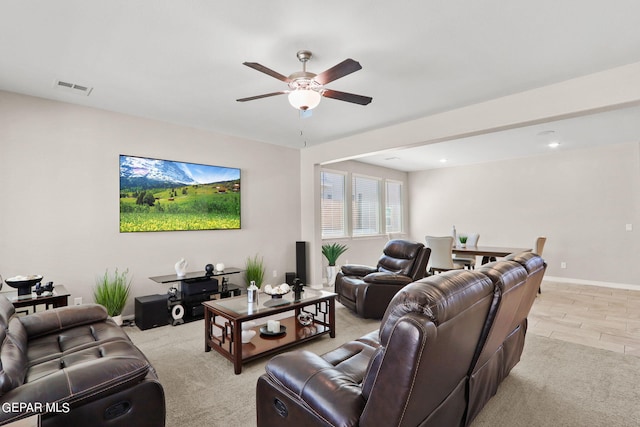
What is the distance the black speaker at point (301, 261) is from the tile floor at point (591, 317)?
11.5 feet

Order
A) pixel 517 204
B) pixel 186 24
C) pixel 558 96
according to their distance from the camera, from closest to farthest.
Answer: pixel 186 24 → pixel 558 96 → pixel 517 204

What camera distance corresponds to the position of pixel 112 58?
2.66 meters

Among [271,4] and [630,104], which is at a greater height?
[271,4]

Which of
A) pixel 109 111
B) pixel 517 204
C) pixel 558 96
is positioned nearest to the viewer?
pixel 558 96

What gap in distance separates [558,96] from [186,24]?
11.6 feet

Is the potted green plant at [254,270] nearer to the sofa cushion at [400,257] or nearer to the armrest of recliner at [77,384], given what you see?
the sofa cushion at [400,257]

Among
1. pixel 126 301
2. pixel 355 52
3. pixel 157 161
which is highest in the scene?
pixel 355 52

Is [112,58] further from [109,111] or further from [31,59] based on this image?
[109,111]

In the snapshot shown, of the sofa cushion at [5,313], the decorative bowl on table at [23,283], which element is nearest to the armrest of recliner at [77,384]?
the sofa cushion at [5,313]

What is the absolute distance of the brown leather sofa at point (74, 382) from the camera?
51.0 inches

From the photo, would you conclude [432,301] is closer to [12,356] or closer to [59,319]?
[12,356]

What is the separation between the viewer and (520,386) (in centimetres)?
239

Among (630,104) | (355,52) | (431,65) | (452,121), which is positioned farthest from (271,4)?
(630,104)

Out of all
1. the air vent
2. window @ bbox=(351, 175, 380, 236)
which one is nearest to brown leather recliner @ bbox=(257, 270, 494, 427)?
the air vent
